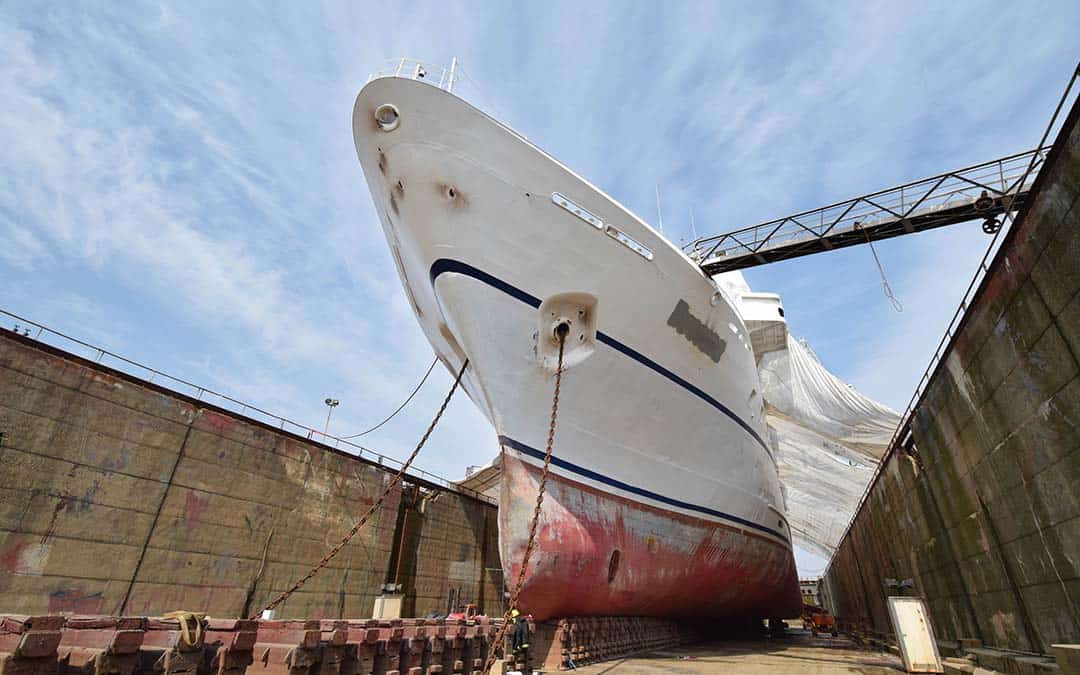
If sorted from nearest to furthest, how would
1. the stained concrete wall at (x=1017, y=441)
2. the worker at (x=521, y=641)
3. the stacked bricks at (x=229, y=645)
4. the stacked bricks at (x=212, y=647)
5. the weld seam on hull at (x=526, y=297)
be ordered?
the stacked bricks at (x=212, y=647), the stained concrete wall at (x=1017, y=441), the stacked bricks at (x=229, y=645), the worker at (x=521, y=641), the weld seam on hull at (x=526, y=297)

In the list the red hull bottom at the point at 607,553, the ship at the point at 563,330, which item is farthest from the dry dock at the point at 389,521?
the ship at the point at 563,330

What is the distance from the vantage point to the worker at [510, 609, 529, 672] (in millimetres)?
6855

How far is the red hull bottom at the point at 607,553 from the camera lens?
763 cm

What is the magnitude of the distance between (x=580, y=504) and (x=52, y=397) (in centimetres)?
859

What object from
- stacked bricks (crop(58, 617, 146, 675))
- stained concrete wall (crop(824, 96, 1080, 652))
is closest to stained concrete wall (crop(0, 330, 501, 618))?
stacked bricks (crop(58, 617, 146, 675))

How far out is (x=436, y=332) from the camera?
10.6m

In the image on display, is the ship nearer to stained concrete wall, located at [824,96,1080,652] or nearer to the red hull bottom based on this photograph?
the red hull bottom

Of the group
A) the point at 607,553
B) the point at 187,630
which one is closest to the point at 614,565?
the point at 607,553

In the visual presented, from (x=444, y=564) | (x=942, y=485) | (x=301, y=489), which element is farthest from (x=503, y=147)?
(x=444, y=564)

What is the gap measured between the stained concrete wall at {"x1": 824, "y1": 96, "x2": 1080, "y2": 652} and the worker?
215 inches

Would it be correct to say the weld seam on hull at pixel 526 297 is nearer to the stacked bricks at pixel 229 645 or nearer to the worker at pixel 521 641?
the worker at pixel 521 641

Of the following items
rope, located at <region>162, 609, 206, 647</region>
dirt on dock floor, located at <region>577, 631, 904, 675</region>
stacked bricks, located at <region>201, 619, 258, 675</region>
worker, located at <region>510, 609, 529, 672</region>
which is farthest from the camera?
dirt on dock floor, located at <region>577, 631, 904, 675</region>

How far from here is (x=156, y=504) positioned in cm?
922

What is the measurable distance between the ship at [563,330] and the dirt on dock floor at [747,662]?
841 millimetres
